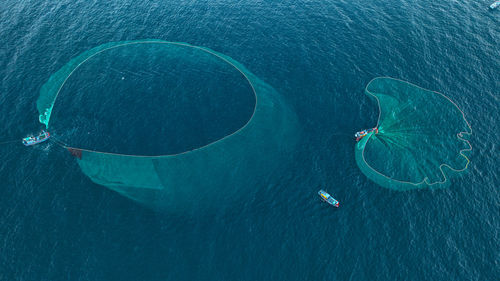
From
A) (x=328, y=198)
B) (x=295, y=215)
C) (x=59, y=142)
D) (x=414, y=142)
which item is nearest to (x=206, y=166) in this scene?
(x=295, y=215)

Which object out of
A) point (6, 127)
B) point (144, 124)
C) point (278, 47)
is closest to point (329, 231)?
point (144, 124)

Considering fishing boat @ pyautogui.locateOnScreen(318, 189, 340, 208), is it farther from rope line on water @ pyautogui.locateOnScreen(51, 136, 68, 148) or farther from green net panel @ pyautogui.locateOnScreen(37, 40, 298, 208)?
rope line on water @ pyautogui.locateOnScreen(51, 136, 68, 148)

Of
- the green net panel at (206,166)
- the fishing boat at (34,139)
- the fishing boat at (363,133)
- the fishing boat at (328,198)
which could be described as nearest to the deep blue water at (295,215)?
the fishing boat at (328,198)

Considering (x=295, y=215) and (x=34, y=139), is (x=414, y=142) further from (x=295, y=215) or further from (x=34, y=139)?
(x=34, y=139)

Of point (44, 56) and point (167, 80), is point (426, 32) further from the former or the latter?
point (44, 56)

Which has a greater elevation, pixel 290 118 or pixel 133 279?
pixel 290 118

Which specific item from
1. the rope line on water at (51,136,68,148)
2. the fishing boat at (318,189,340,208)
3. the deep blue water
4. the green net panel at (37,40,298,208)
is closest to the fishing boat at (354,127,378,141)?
the deep blue water
